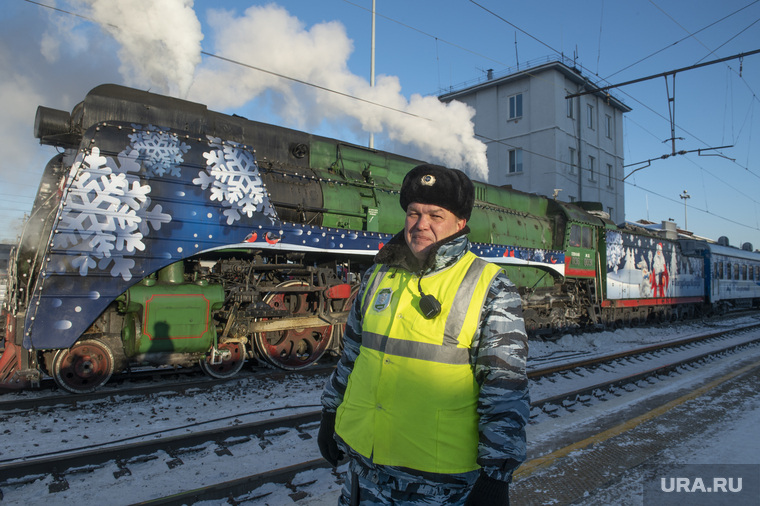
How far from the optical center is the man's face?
1.93 meters

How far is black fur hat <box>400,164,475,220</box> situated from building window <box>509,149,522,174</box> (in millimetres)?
27783

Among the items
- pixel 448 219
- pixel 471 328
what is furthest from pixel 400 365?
pixel 448 219

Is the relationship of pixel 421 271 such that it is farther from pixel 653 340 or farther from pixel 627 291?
pixel 627 291

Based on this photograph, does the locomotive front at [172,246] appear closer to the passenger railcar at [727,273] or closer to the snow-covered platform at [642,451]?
the snow-covered platform at [642,451]

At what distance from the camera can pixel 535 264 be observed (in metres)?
11.1

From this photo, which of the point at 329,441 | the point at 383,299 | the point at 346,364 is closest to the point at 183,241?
the point at 346,364

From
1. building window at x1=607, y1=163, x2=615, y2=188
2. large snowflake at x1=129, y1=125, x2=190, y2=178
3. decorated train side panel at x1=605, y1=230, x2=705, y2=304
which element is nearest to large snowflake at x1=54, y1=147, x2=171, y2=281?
large snowflake at x1=129, y1=125, x2=190, y2=178

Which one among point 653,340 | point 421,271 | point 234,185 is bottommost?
point 653,340

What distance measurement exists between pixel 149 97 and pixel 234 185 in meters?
1.55

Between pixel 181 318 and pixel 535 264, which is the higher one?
pixel 535 264

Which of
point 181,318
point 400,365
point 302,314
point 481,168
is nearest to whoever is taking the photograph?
point 400,365

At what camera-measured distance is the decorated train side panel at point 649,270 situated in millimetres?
13977

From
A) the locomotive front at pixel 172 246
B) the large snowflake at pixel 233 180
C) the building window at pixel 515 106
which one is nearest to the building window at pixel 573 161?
the building window at pixel 515 106

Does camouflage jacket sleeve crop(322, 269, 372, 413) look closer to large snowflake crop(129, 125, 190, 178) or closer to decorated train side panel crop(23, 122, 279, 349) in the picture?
decorated train side panel crop(23, 122, 279, 349)
